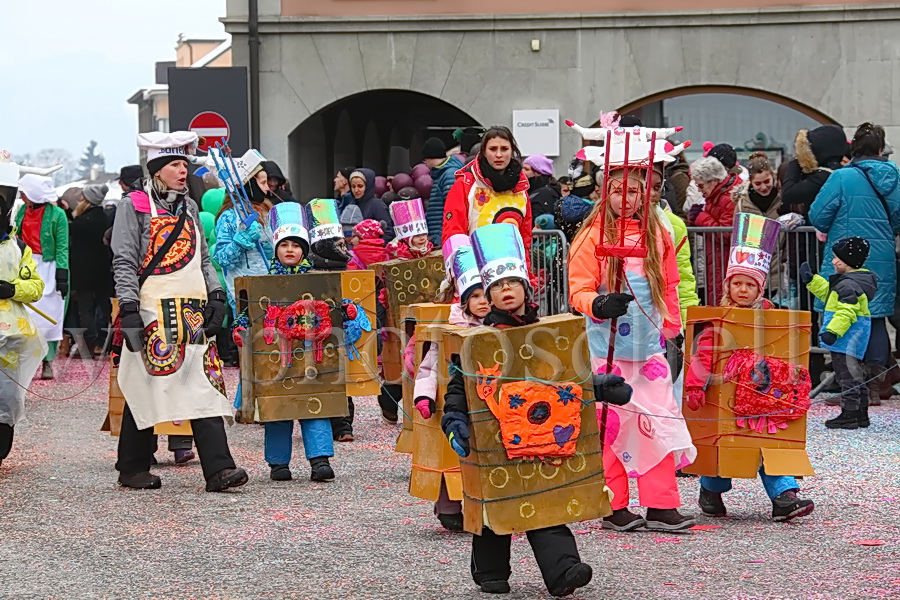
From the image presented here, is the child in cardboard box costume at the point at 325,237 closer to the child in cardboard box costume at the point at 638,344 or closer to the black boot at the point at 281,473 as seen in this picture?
the black boot at the point at 281,473

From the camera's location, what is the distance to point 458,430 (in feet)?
19.6

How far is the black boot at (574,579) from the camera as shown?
19.1 feet

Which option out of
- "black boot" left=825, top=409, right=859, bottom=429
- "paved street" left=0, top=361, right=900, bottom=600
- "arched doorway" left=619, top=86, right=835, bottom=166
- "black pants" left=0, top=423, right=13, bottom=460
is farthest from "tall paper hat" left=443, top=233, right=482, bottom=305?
"arched doorway" left=619, top=86, right=835, bottom=166

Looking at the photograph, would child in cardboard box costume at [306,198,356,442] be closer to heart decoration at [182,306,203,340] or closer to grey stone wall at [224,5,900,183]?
heart decoration at [182,306,203,340]

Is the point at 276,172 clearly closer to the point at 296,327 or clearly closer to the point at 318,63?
the point at 296,327

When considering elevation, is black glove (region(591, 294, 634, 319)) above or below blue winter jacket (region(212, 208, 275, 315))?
below

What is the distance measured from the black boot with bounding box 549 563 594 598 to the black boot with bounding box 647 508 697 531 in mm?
1591

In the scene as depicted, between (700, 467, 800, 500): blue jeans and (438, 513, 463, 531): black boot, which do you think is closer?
(438, 513, 463, 531): black boot

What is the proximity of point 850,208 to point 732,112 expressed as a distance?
1193 centimetres

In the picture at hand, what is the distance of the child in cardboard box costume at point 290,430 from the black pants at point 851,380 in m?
3.77

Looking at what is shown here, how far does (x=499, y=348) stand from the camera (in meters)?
6.03

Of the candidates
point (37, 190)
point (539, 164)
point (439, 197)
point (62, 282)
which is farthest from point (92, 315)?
point (439, 197)

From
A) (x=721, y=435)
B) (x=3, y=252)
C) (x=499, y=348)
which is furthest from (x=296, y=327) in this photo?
(x=499, y=348)

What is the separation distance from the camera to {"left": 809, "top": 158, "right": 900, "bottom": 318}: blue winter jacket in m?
11.9
